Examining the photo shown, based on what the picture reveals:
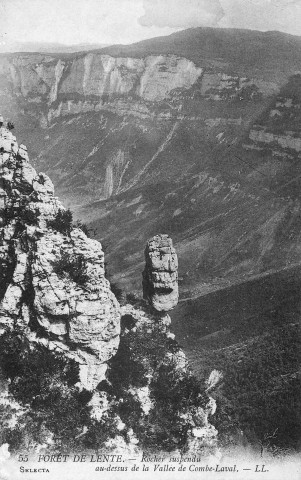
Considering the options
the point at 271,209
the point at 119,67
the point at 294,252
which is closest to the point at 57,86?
the point at 119,67

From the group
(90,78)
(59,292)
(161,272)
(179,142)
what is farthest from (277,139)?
(59,292)

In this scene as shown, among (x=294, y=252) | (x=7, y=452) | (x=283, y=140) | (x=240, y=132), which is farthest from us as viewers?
(x=240, y=132)

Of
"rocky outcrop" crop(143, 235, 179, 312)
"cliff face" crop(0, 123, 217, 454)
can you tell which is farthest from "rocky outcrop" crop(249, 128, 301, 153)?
"cliff face" crop(0, 123, 217, 454)

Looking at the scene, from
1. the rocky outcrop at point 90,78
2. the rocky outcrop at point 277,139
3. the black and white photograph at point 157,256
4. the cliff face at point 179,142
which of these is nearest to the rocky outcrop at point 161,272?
the black and white photograph at point 157,256

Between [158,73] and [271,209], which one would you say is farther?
[158,73]

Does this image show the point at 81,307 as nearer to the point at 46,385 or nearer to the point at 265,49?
the point at 46,385

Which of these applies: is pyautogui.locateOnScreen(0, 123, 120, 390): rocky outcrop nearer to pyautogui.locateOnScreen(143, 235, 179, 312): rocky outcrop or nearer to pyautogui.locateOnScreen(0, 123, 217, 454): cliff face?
pyautogui.locateOnScreen(0, 123, 217, 454): cliff face
